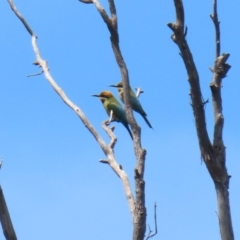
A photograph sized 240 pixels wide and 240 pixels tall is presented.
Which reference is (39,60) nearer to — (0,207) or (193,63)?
(193,63)

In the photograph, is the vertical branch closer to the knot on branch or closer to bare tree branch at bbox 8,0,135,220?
the knot on branch

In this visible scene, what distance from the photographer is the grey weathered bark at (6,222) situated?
3.13 meters

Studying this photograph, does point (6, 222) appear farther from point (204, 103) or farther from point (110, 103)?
point (110, 103)

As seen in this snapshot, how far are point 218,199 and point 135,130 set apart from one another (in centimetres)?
75

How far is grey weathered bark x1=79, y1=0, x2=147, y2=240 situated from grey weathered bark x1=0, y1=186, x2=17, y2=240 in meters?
0.78

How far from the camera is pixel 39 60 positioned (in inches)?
205

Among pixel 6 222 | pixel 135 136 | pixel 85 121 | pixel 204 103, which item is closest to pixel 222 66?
pixel 204 103

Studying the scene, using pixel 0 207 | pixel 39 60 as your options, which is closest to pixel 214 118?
pixel 0 207

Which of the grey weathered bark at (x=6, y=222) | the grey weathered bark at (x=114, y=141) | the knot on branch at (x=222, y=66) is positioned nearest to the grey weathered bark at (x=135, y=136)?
the grey weathered bark at (x=114, y=141)

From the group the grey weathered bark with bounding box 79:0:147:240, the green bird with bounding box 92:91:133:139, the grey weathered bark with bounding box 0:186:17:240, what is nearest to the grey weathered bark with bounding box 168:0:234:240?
the grey weathered bark with bounding box 79:0:147:240

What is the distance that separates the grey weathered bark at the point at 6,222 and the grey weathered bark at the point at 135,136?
0.78 meters

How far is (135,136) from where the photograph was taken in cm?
410

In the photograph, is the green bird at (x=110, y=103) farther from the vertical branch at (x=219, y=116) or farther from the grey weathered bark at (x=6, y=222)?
the grey weathered bark at (x=6, y=222)

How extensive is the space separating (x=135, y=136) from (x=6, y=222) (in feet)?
3.93
